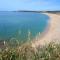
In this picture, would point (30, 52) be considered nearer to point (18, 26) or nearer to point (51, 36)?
point (18, 26)

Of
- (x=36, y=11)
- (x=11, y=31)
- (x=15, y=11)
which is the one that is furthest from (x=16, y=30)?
(x=36, y=11)

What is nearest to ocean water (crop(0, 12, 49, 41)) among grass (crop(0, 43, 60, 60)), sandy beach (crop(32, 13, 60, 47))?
sandy beach (crop(32, 13, 60, 47))

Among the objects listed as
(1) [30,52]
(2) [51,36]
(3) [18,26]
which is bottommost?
(1) [30,52]

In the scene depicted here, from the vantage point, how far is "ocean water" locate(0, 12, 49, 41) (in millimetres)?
2925

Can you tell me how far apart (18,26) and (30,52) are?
72cm

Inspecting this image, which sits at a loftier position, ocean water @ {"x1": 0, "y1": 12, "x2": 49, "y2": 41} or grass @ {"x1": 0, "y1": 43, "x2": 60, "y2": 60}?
ocean water @ {"x1": 0, "y1": 12, "x2": 49, "y2": 41}

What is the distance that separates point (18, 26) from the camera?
3168mm

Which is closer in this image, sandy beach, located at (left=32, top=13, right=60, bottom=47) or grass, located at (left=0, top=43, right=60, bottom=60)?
grass, located at (left=0, top=43, right=60, bottom=60)

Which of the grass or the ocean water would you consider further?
the ocean water

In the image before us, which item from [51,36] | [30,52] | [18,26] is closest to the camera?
[30,52]

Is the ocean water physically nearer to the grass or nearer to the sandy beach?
the sandy beach

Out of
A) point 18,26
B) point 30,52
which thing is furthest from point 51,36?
point 30,52

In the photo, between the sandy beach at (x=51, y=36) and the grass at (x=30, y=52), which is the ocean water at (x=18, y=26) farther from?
the grass at (x=30, y=52)

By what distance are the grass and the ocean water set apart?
0.22 m
